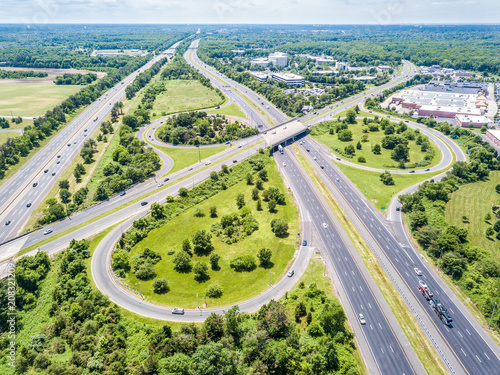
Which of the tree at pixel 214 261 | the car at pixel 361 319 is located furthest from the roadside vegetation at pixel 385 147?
the tree at pixel 214 261

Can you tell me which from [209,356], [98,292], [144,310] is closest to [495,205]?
[209,356]

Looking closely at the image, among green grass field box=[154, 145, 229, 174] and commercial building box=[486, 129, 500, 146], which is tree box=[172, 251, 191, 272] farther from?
commercial building box=[486, 129, 500, 146]

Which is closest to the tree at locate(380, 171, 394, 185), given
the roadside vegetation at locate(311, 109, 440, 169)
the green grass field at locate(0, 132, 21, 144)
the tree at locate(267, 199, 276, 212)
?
the roadside vegetation at locate(311, 109, 440, 169)

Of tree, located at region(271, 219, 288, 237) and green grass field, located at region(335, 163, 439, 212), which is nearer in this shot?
tree, located at region(271, 219, 288, 237)

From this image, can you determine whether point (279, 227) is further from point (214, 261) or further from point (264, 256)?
point (214, 261)

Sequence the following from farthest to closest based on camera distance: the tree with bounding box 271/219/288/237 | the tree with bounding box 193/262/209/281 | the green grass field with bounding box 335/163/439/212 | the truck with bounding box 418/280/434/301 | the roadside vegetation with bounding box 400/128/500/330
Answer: the green grass field with bounding box 335/163/439/212
the tree with bounding box 271/219/288/237
the tree with bounding box 193/262/209/281
the roadside vegetation with bounding box 400/128/500/330
the truck with bounding box 418/280/434/301

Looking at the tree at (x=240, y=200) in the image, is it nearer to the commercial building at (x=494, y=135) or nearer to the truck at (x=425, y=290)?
the truck at (x=425, y=290)
